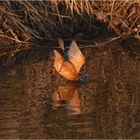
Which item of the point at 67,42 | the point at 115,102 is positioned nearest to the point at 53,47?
the point at 67,42

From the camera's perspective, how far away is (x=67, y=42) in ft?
26.1

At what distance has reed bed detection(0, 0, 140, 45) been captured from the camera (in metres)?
8.05

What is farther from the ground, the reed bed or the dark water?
the reed bed

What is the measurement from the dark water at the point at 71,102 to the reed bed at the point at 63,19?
1.40m

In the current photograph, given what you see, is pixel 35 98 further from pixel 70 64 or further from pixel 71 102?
pixel 70 64

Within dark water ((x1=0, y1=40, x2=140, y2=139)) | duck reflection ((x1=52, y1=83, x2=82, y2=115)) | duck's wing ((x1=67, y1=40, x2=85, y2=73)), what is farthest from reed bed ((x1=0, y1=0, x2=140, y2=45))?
duck reflection ((x1=52, y1=83, x2=82, y2=115))

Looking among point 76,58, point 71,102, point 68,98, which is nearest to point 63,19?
point 76,58

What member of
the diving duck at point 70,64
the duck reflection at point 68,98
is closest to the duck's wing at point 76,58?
the diving duck at point 70,64

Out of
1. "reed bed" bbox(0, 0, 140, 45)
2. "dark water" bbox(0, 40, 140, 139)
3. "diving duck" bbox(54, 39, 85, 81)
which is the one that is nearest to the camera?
"dark water" bbox(0, 40, 140, 139)

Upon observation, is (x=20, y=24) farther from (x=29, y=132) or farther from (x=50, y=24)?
(x=29, y=132)

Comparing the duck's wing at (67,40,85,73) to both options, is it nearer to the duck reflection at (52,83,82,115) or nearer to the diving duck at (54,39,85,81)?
the diving duck at (54,39,85,81)

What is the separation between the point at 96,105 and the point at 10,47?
312 centimetres

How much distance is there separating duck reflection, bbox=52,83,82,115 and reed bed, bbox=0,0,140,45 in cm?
257

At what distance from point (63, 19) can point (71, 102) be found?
11.1 ft
